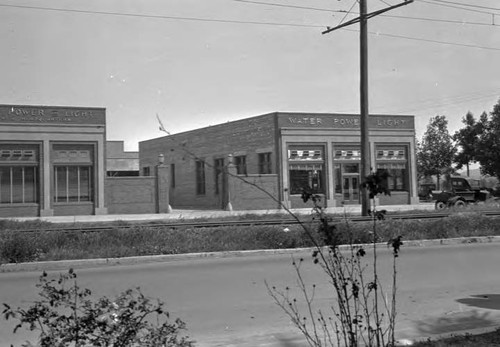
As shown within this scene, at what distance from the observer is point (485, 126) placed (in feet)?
191

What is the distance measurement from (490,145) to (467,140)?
382 centimetres

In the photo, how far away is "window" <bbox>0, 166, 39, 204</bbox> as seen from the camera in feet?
121

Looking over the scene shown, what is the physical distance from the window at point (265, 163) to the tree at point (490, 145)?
25826mm

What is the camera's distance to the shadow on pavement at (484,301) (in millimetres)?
7895

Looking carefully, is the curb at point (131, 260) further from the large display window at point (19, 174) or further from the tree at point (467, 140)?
the tree at point (467, 140)

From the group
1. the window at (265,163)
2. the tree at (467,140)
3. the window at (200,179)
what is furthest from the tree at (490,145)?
the window at (200,179)

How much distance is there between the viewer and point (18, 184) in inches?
1459

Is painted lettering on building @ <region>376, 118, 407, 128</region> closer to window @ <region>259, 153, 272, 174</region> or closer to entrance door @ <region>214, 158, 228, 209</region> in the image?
window @ <region>259, 153, 272, 174</region>

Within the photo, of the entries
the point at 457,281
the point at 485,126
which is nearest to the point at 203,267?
the point at 457,281

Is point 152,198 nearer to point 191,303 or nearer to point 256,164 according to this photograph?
point 256,164

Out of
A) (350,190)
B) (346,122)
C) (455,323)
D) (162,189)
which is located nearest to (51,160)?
(162,189)

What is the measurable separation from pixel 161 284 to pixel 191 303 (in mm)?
1761

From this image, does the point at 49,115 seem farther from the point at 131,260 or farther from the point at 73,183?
the point at 131,260

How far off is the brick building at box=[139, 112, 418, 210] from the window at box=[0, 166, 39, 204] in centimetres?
1092
